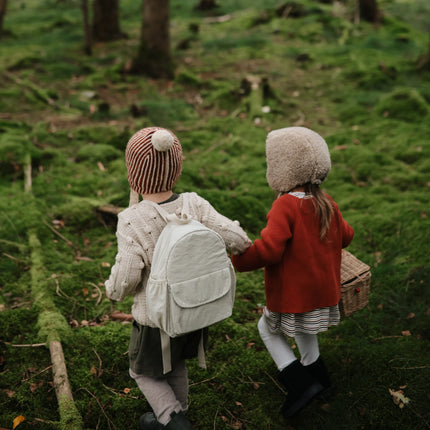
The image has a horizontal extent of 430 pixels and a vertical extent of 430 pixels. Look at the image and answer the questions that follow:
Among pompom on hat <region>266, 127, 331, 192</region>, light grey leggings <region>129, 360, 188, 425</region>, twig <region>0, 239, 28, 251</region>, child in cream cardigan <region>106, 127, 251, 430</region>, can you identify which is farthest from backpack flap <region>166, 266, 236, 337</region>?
twig <region>0, 239, 28, 251</region>

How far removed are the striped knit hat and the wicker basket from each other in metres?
1.45

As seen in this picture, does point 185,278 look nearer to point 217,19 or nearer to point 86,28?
point 86,28

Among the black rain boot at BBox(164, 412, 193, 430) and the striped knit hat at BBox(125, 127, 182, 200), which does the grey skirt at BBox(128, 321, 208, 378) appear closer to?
the black rain boot at BBox(164, 412, 193, 430)

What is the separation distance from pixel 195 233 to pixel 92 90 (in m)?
7.86

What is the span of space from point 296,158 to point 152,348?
1.44m

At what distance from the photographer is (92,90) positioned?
29.9 feet

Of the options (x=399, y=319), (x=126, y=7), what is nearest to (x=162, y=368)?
(x=399, y=319)

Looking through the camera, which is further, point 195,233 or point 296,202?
point 296,202

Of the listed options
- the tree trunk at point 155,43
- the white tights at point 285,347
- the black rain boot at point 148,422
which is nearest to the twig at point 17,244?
the black rain boot at point 148,422

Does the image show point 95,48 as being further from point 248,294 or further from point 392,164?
point 248,294

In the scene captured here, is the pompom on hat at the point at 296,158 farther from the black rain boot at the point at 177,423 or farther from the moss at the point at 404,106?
the moss at the point at 404,106

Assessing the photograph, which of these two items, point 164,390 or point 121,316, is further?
point 121,316

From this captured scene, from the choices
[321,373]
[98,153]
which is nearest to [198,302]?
[321,373]

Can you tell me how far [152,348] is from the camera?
2.51 metres
